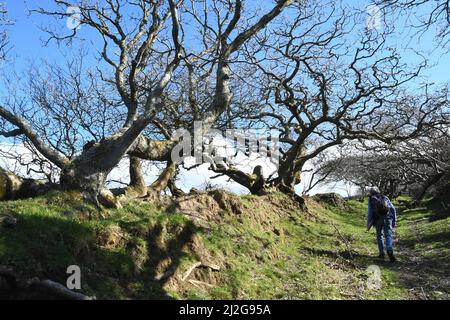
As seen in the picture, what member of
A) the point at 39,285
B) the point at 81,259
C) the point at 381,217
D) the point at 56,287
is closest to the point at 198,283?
the point at 81,259

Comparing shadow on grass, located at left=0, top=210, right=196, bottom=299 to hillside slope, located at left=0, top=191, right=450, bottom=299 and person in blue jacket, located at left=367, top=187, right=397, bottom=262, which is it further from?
person in blue jacket, located at left=367, top=187, right=397, bottom=262

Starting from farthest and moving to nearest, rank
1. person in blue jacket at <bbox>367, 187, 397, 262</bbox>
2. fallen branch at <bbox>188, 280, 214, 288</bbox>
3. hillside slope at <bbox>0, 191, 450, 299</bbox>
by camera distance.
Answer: person in blue jacket at <bbox>367, 187, 397, 262</bbox> < fallen branch at <bbox>188, 280, 214, 288</bbox> < hillside slope at <bbox>0, 191, 450, 299</bbox>

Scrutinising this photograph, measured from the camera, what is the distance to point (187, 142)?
10.1 meters

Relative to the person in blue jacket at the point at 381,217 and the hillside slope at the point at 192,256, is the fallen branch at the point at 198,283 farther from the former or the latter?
the person in blue jacket at the point at 381,217

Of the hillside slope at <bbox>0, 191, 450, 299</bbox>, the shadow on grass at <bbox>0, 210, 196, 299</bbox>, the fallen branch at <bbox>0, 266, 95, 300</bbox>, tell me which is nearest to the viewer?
the fallen branch at <bbox>0, 266, 95, 300</bbox>

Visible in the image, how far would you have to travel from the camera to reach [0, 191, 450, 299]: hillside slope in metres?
5.27

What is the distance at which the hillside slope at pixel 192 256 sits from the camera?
5.27 m

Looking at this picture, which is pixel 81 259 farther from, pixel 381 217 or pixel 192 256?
pixel 381 217

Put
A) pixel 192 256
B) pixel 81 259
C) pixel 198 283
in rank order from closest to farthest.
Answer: pixel 81 259 < pixel 198 283 < pixel 192 256

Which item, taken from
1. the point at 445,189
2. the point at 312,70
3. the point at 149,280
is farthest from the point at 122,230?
the point at 445,189

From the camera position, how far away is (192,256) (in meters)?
6.96

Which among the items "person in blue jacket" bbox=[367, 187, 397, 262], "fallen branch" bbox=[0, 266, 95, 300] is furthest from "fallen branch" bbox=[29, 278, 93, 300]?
"person in blue jacket" bbox=[367, 187, 397, 262]

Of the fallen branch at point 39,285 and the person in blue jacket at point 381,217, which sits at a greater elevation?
the person in blue jacket at point 381,217

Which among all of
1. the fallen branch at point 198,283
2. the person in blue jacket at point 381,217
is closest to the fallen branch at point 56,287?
the fallen branch at point 198,283
